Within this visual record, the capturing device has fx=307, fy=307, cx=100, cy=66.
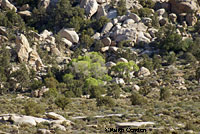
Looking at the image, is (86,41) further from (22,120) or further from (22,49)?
(22,120)

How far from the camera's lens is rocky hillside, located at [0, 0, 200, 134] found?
51469 millimetres

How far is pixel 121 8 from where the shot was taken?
112375 mm

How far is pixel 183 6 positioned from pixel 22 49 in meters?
62.5

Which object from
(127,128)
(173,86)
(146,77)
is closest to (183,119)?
(127,128)

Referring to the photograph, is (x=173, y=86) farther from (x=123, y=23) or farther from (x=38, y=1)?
(x=38, y=1)

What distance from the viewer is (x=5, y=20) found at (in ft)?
321

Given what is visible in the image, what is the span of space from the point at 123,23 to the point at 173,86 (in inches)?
1652

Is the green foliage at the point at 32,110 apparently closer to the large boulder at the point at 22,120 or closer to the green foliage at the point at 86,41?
the large boulder at the point at 22,120

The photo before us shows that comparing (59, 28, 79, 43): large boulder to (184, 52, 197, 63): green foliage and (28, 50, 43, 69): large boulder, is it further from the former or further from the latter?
(184, 52, 197, 63): green foliage

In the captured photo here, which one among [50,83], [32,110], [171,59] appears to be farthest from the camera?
[171,59]

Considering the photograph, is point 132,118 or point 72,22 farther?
point 72,22

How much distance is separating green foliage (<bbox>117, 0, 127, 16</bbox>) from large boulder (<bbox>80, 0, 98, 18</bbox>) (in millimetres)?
8629

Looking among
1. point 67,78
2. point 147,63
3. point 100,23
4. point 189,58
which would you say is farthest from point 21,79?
point 189,58

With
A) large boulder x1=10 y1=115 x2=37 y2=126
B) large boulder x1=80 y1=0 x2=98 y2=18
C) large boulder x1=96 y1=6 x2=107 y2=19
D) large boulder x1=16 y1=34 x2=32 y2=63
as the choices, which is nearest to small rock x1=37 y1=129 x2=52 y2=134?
large boulder x1=10 y1=115 x2=37 y2=126
